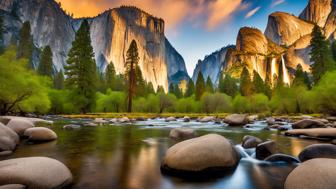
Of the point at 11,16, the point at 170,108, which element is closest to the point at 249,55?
the point at 170,108

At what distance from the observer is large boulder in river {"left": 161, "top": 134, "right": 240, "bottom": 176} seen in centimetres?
510

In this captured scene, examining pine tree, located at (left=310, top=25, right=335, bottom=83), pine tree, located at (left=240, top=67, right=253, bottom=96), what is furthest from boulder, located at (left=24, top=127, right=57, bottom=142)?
pine tree, located at (left=240, top=67, right=253, bottom=96)

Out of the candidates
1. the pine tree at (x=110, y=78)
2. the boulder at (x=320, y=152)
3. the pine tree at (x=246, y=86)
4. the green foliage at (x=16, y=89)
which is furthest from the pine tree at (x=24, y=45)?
the boulder at (x=320, y=152)

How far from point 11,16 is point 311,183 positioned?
421 feet

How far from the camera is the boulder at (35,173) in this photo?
3484mm

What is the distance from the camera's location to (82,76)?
1427 inches

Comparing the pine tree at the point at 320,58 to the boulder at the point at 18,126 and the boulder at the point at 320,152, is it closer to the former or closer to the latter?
the boulder at the point at 320,152

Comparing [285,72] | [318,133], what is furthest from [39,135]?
[285,72]

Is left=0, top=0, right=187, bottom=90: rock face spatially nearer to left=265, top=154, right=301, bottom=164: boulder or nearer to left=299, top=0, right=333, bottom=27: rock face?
left=299, top=0, right=333, bottom=27: rock face

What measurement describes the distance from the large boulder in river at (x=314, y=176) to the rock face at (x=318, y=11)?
18666 cm

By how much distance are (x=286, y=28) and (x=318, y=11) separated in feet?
74.0

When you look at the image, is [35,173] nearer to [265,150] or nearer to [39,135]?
[265,150]

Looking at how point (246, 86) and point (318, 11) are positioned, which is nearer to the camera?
point (246, 86)

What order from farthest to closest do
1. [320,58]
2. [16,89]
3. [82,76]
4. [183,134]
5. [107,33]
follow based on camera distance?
[107,33]
[320,58]
[82,76]
[16,89]
[183,134]
